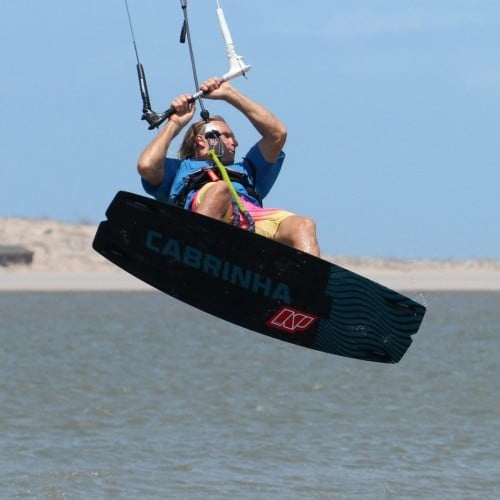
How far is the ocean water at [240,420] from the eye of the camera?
503 inches

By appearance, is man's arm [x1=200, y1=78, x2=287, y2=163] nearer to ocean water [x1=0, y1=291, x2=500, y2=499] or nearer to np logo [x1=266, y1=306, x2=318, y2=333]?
np logo [x1=266, y1=306, x2=318, y2=333]

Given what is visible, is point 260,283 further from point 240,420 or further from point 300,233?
→ point 240,420

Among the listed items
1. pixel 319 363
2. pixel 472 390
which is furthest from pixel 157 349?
pixel 472 390

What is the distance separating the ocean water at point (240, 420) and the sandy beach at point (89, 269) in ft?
67.5

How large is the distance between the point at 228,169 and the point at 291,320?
0.94 m

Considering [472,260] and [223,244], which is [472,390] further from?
[472,260]

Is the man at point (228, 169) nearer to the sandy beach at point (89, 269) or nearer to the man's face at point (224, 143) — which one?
the man's face at point (224, 143)

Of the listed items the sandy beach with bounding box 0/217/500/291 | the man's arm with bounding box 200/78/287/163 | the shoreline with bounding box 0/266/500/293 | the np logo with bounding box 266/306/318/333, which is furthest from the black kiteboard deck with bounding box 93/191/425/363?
the shoreline with bounding box 0/266/500/293

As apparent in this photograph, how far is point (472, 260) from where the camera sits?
57062 mm

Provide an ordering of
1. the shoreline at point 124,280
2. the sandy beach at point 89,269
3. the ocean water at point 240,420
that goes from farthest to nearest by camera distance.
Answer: the sandy beach at point 89,269
the shoreline at point 124,280
the ocean water at point 240,420

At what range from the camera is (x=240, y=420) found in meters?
16.5

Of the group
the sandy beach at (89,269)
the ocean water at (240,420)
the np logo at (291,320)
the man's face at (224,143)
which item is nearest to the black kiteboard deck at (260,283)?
the np logo at (291,320)

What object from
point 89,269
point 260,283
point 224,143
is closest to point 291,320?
point 260,283

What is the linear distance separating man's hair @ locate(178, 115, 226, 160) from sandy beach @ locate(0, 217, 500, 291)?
36.4 metres
